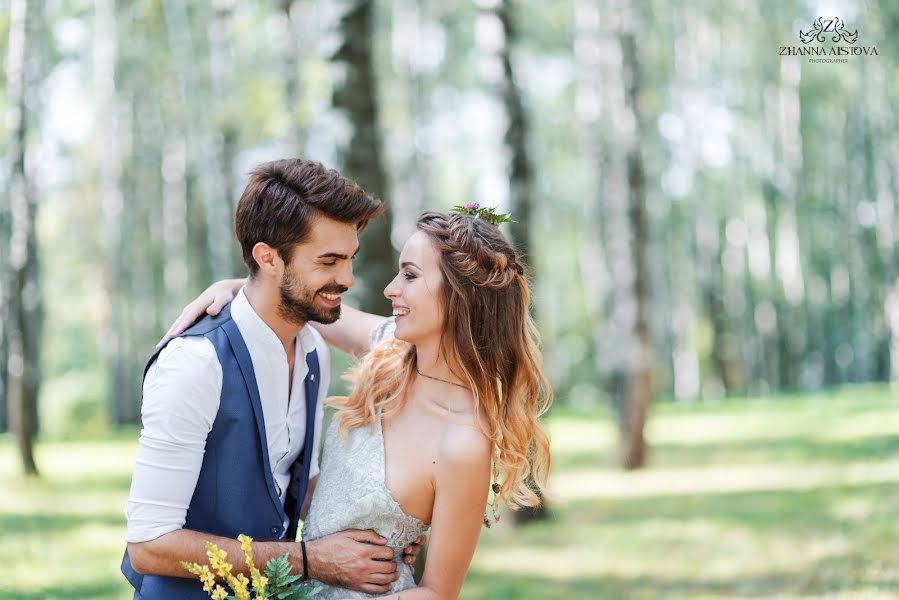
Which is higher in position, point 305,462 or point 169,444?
point 169,444

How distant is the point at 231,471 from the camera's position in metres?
3.15

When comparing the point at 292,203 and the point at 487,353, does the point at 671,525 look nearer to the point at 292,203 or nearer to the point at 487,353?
the point at 487,353

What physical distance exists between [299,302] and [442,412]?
25.0 inches

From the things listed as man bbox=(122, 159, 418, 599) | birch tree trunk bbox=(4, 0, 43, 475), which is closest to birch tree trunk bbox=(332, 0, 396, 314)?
man bbox=(122, 159, 418, 599)

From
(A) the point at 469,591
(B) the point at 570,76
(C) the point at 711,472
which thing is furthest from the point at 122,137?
(A) the point at 469,591

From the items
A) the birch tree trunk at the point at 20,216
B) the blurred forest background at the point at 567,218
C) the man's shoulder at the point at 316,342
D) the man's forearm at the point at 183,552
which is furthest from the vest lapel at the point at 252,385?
the birch tree trunk at the point at 20,216

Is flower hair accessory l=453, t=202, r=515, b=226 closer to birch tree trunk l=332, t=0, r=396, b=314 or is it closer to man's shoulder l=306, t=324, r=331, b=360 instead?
man's shoulder l=306, t=324, r=331, b=360

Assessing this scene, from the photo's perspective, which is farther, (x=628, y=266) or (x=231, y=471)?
(x=628, y=266)

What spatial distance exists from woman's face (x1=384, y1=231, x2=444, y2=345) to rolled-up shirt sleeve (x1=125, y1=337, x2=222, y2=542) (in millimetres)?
696

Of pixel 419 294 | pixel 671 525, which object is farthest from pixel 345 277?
pixel 671 525

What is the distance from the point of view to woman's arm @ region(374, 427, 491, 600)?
10.0ft

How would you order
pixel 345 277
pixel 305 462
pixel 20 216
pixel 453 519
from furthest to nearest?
pixel 20 216 < pixel 305 462 < pixel 345 277 < pixel 453 519

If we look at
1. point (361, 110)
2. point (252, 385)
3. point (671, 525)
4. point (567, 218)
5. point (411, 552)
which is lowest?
point (671, 525)

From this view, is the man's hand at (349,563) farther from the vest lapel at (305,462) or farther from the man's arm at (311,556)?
the vest lapel at (305,462)
